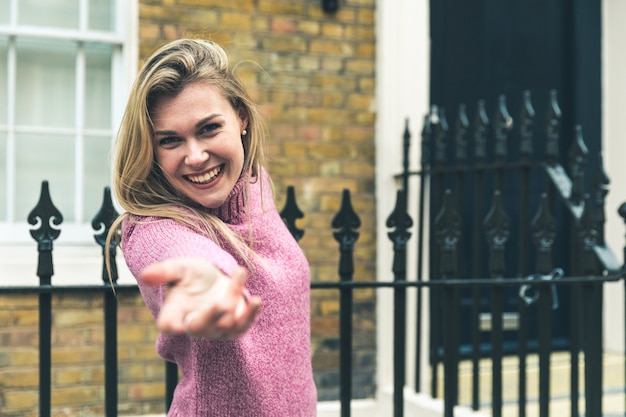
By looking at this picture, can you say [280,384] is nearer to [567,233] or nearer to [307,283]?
Result: [307,283]

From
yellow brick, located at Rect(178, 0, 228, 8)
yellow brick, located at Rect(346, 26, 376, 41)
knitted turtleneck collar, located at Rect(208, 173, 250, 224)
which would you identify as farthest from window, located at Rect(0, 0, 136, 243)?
knitted turtleneck collar, located at Rect(208, 173, 250, 224)

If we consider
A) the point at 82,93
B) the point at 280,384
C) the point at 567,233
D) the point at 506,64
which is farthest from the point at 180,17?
the point at 280,384

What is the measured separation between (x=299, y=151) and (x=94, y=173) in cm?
110

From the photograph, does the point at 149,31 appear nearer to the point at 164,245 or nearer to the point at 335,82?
the point at 335,82

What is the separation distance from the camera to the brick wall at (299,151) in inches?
161

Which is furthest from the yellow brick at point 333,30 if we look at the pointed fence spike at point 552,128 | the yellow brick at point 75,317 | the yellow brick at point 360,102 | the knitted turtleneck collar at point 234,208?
the knitted turtleneck collar at point 234,208

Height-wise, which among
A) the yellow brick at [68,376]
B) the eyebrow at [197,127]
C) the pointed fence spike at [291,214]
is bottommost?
the yellow brick at [68,376]

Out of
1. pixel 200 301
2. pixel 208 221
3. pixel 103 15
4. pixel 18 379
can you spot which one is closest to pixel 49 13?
pixel 103 15

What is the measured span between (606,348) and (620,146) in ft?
4.35

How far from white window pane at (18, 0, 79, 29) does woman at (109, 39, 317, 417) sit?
9.34 feet

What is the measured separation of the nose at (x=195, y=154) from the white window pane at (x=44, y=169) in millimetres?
2848

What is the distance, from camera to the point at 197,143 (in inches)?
61.3

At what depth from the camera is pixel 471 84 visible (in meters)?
5.05

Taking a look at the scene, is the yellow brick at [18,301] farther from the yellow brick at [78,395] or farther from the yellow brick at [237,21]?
the yellow brick at [237,21]
